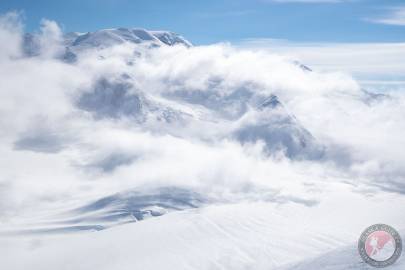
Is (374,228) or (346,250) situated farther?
(346,250)

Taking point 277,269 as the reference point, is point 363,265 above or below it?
above

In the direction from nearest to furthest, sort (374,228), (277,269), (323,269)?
(374,228) → (323,269) → (277,269)

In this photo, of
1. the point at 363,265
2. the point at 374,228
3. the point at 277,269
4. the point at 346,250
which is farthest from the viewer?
the point at 277,269

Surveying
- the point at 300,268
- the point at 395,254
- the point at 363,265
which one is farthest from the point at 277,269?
the point at 395,254

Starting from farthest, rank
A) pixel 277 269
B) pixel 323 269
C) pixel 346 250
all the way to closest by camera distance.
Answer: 1. pixel 277 269
2. pixel 346 250
3. pixel 323 269

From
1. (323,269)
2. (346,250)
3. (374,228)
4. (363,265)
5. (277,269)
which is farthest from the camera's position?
(277,269)

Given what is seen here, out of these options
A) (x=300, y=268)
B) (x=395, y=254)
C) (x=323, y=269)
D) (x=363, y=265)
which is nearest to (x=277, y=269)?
(x=300, y=268)

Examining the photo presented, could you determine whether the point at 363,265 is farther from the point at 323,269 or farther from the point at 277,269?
the point at 277,269

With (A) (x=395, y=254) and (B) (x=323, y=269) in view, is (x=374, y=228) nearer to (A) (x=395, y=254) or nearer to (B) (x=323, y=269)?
(A) (x=395, y=254)

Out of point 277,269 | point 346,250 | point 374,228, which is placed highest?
point 374,228
